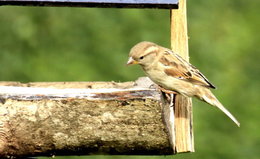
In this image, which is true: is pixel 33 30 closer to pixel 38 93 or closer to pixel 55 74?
pixel 55 74

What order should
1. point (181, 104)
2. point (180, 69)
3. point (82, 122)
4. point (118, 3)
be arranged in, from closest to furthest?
point (82, 122), point (118, 3), point (181, 104), point (180, 69)

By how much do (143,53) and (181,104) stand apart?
46 centimetres

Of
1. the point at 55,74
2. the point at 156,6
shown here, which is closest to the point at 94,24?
the point at 55,74

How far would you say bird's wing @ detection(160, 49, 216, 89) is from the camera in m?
6.53

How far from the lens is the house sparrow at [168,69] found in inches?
254

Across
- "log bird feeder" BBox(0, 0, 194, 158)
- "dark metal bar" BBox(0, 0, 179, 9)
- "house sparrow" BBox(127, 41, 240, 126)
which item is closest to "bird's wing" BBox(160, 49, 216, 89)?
"house sparrow" BBox(127, 41, 240, 126)

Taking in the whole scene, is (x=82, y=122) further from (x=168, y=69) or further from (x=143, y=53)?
(x=168, y=69)

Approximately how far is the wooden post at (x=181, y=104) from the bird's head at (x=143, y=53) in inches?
7.2

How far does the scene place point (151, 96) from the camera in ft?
16.8

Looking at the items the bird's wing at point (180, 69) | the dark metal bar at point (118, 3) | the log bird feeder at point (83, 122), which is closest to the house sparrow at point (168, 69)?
the bird's wing at point (180, 69)

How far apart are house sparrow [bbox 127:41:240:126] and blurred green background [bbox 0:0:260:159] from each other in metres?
1.90

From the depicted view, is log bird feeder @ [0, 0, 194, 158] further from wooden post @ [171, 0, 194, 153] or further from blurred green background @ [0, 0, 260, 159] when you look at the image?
blurred green background @ [0, 0, 260, 159]

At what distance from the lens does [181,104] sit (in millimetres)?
6414

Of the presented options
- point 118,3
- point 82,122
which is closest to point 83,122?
point 82,122
